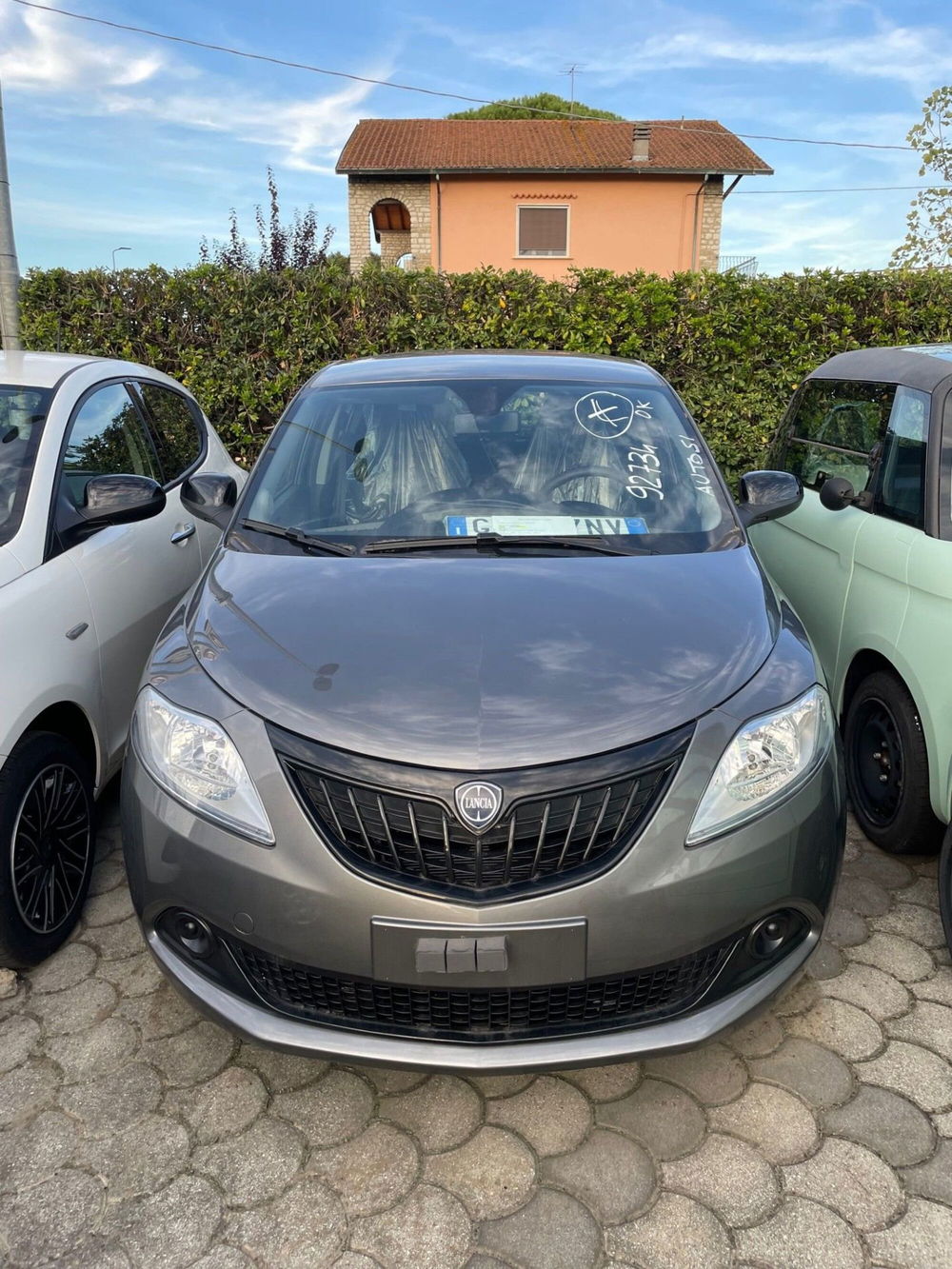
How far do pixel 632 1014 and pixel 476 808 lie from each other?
599 millimetres

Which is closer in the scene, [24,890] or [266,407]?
[24,890]

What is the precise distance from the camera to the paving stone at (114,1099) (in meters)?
2.23

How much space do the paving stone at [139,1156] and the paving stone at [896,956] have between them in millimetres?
1990

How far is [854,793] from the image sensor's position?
3.63 m

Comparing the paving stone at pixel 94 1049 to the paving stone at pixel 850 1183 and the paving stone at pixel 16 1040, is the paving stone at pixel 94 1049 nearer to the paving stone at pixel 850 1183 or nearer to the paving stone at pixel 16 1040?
the paving stone at pixel 16 1040

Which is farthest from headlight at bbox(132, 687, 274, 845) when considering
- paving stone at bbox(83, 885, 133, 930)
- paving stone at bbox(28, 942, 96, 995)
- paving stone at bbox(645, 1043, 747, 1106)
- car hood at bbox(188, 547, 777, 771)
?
paving stone at bbox(645, 1043, 747, 1106)

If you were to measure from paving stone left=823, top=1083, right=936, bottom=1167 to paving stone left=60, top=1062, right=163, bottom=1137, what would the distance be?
1667mm

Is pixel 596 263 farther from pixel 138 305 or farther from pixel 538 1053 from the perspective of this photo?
pixel 538 1053

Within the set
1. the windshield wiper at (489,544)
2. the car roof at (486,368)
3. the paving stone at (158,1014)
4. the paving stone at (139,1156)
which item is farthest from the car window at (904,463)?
the paving stone at (139,1156)

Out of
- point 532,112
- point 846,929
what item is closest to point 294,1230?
point 846,929

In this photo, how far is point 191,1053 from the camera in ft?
8.04

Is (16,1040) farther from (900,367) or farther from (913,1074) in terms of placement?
(900,367)

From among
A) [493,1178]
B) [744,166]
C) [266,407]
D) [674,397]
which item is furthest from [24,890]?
[744,166]

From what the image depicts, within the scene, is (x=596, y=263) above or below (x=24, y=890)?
above
